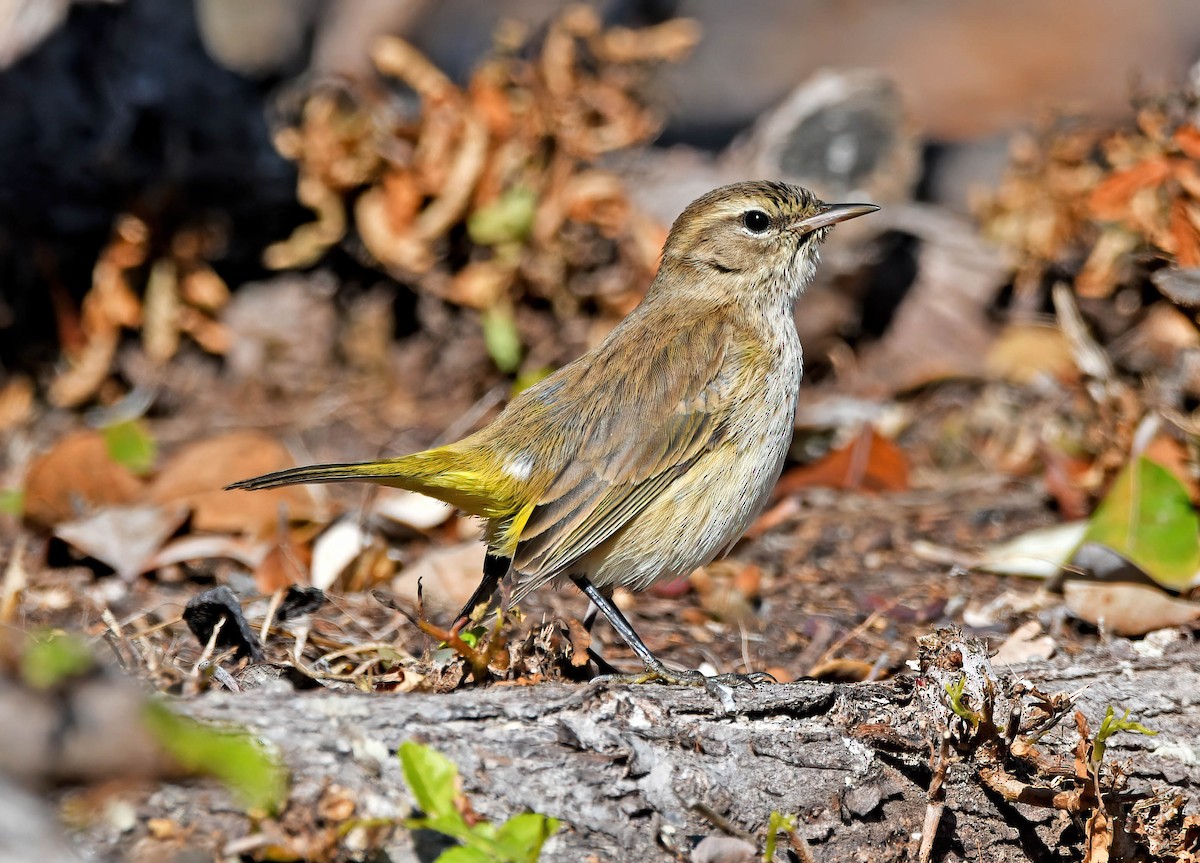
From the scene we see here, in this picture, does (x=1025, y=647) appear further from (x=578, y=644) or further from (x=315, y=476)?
(x=315, y=476)

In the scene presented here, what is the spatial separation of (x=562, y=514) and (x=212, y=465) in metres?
2.40

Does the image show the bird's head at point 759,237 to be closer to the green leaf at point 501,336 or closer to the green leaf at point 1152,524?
the green leaf at point 1152,524

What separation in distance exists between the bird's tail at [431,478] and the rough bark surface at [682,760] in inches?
34.4

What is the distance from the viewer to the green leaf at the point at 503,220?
7.27 metres

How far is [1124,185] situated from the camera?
5.52 meters

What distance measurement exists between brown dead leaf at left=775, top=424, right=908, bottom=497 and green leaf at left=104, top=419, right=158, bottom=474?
3.09 meters

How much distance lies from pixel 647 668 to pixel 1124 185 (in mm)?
3108

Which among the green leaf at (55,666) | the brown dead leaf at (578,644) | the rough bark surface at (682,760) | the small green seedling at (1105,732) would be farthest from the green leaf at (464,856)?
the small green seedling at (1105,732)

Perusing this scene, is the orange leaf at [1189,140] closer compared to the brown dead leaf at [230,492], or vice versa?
the orange leaf at [1189,140]

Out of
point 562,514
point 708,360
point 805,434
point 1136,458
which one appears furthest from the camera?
point 805,434

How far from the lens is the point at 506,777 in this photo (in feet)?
9.45

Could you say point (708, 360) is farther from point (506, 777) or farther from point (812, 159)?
point (812, 159)

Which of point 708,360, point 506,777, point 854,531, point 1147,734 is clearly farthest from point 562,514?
point 854,531

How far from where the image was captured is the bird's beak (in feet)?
15.7
